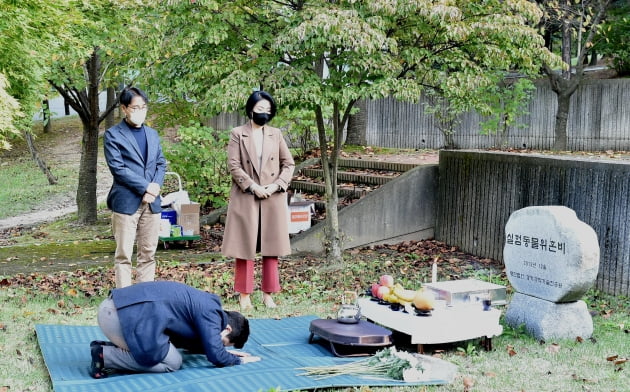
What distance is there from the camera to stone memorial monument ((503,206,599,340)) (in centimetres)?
626

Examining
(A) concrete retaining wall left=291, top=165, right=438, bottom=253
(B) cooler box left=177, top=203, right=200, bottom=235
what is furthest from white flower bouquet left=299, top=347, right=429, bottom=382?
(B) cooler box left=177, top=203, right=200, bottom=235

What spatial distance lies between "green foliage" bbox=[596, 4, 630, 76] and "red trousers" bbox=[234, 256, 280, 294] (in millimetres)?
15394

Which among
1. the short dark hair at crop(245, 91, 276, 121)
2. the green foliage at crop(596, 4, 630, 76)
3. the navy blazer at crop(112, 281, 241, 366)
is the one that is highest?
the green foliage at crop(596, 4, 630, 76)

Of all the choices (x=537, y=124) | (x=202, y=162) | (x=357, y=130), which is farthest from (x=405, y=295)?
(x=537, y=124)

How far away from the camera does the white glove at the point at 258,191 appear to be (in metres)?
7.54

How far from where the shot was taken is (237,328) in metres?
5.21

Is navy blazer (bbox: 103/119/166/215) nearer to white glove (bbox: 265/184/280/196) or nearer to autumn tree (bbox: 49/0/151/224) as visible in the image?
white glove (bbox: 265/184/280/196)

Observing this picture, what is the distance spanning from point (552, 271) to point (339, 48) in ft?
13.1

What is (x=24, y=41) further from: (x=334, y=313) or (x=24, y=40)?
(x=334, y=313)

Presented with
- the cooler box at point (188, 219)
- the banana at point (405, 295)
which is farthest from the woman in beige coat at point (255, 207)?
the cooler box at point (188, 219)

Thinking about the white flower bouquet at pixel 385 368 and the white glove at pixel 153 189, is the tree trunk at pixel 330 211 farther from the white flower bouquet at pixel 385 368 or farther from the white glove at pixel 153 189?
the white flower bouquet at pixel 385 368

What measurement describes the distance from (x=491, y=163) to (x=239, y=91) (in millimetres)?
4024

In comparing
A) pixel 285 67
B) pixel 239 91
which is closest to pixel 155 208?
pixel 239 91

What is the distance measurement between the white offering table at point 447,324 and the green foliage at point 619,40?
16.1 m
